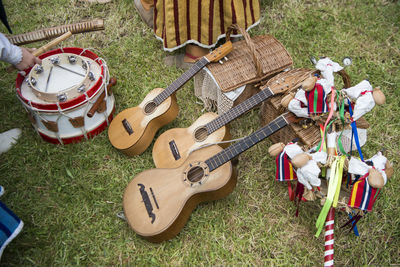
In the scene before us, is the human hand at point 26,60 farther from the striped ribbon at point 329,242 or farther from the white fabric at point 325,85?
the striped ribbon at point 329,242

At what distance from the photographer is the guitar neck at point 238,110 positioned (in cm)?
225

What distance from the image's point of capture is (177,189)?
209 cm

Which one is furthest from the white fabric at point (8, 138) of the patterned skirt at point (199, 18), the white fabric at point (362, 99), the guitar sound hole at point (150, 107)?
the white fabric at point (362, 99)

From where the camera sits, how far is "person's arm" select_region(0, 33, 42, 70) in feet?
6.68

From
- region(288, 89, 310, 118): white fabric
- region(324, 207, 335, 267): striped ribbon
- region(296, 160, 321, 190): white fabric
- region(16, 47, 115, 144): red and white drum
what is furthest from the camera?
region(16, 47, 115, 144): red and white drum

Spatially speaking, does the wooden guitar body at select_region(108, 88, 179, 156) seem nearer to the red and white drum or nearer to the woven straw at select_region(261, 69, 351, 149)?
the red and white drum

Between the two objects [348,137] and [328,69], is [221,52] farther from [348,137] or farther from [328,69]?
[348,137]

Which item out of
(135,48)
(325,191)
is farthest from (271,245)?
(135,48)

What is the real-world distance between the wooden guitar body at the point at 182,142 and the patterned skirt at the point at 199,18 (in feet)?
2.71

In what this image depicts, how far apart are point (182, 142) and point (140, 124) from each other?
0.39 metres

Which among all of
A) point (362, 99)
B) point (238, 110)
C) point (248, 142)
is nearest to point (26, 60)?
point (238, 110)

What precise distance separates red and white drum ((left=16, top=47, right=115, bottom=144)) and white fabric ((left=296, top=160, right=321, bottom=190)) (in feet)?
5.11

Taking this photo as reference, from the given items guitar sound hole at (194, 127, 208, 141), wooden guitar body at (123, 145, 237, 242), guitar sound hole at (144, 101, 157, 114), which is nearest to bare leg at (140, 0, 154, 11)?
guitar sound hole at (144, 101, 157, 114)

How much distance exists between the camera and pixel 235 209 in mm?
2322
